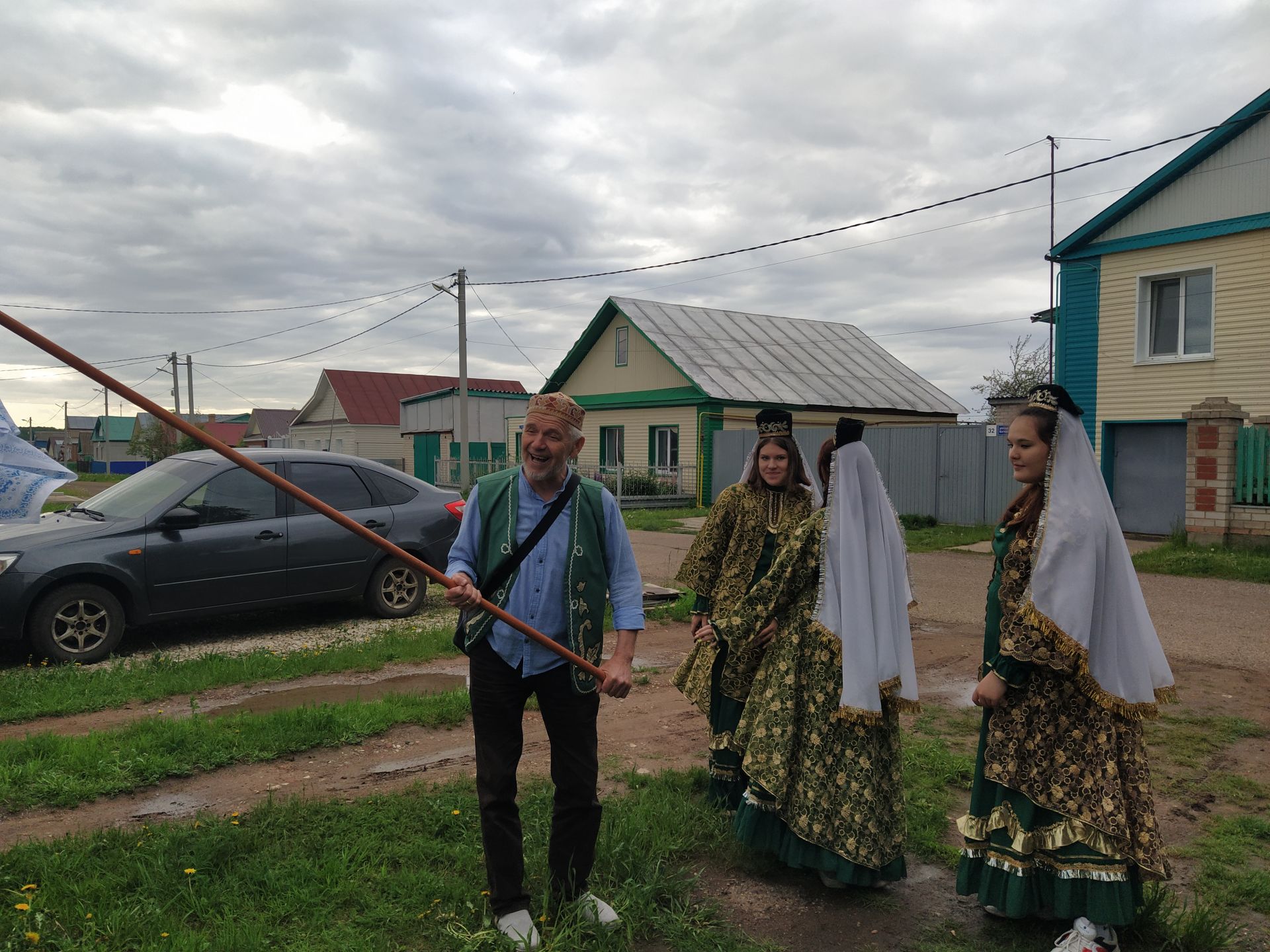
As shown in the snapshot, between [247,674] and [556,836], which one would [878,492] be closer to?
[556,836]

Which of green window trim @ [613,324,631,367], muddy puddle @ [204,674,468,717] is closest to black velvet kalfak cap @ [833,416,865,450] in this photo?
muddy puddle @ [204,674,468,717]

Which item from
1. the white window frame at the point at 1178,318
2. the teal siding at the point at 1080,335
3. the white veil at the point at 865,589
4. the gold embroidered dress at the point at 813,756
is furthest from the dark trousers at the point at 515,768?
the teal siding at the point at 1080,335

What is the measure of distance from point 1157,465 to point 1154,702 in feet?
48.8

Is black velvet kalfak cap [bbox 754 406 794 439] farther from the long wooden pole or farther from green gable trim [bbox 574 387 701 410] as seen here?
green gable trim [bbox 574 387 701 410]

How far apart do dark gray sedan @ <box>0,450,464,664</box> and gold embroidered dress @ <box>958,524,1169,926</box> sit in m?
6.11

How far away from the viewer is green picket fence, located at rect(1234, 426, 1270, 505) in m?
12.8

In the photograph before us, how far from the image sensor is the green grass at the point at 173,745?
4.28 metres

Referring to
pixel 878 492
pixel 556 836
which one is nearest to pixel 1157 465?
pixel 878 492

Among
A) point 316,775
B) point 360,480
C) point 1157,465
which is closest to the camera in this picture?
point 316,775

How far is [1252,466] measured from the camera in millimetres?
12836

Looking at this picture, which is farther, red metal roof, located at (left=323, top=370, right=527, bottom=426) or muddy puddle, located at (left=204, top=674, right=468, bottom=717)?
red metal roof, located at (left=323, top=370, right=527, bottom=426)

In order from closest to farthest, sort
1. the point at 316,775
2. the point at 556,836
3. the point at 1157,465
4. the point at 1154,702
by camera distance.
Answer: the point at 1154,702 < the point at 556,836 < the point at 316,775 < the point at 1157,465

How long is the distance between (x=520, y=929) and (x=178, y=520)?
535 cm

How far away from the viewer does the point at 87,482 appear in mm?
42812
